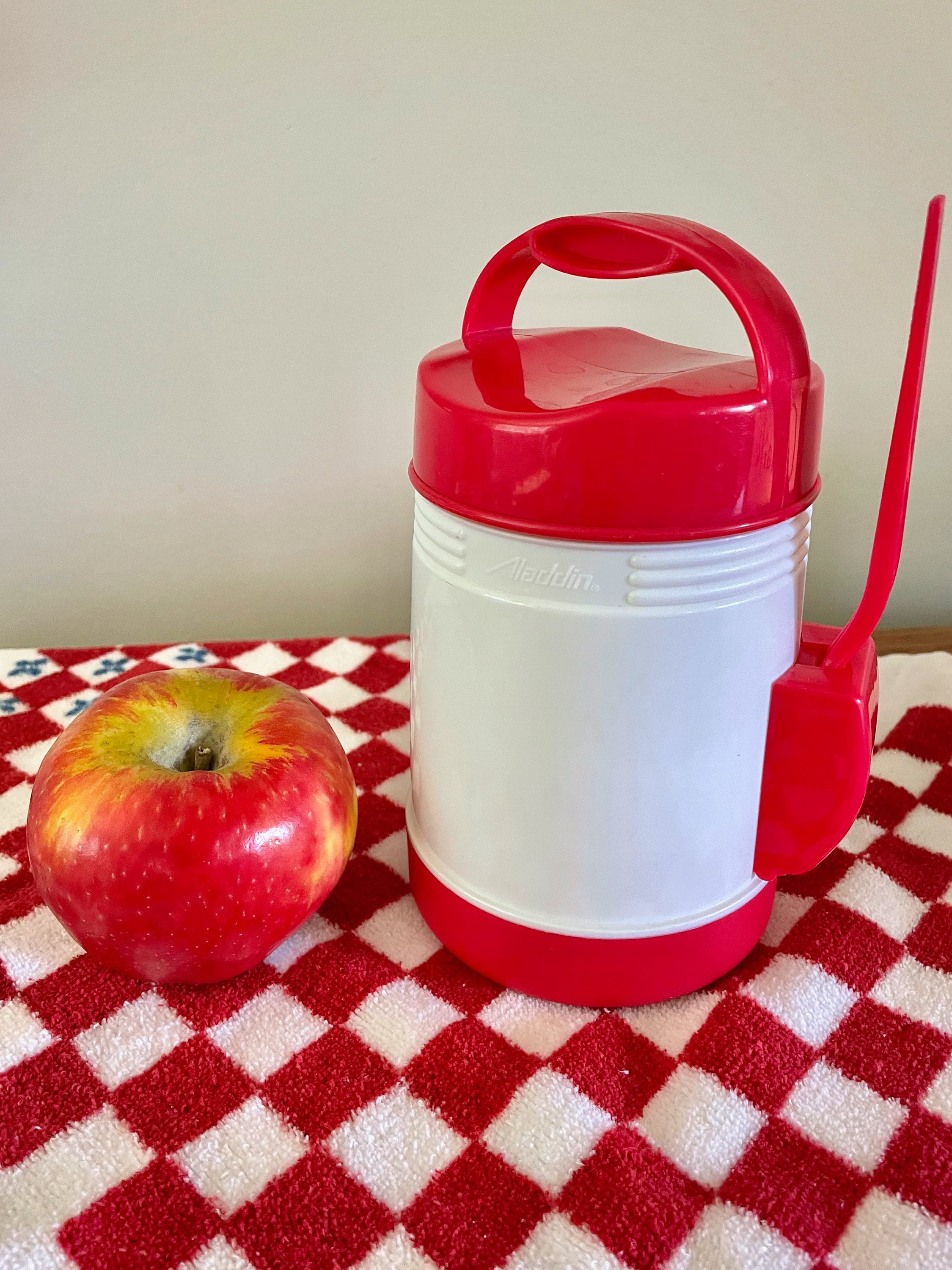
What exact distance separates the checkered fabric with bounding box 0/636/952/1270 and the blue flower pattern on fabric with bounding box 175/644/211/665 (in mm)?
231

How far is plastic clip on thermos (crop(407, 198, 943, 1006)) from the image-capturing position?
1.22 feet

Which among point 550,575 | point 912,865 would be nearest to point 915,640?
point 912,865

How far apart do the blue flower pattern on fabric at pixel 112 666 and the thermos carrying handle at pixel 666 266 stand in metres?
0.42

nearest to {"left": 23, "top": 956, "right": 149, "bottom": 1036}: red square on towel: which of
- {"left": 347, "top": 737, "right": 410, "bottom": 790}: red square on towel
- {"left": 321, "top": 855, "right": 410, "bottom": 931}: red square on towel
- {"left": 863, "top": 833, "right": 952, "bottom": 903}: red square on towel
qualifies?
{"left": 321, "top": 855, "right": 410, "bottom": 931}: red square on towel

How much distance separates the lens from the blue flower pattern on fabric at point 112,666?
0.75 meters

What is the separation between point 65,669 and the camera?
0.75m

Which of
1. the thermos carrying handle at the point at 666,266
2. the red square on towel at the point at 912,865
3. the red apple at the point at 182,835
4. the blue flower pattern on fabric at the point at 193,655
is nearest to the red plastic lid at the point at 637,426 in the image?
the thermos carrying handle at the point at 666,266

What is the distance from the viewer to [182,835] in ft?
1.35

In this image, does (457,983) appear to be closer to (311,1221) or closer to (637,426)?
(311,1221)

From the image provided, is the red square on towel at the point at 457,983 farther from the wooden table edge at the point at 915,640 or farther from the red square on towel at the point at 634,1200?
the wooden table edge at the point at 915,640

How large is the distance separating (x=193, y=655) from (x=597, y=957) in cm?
44

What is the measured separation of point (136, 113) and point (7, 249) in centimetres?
14

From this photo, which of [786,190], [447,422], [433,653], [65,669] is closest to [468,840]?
[433,653]

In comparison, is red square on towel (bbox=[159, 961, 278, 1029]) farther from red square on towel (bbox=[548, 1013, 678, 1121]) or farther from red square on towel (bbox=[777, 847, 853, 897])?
red square on towel (bbox=[777, 847, 853, 897])
